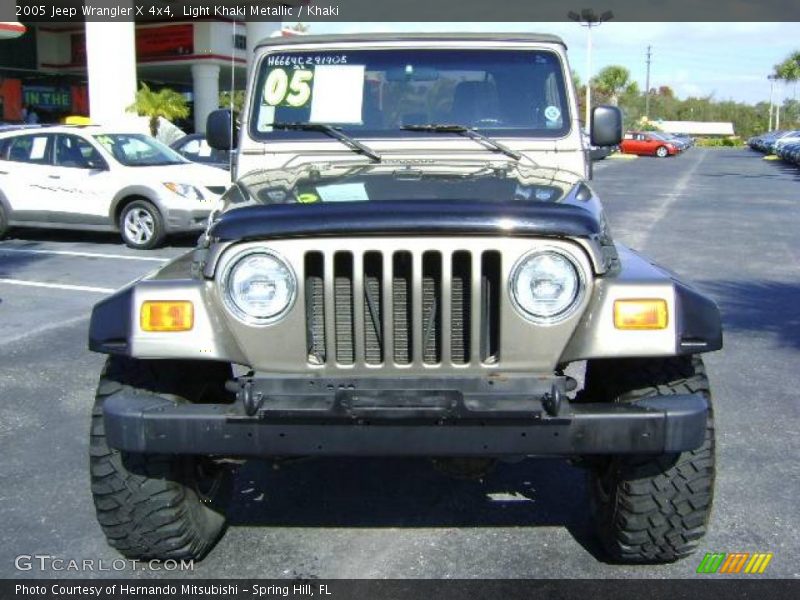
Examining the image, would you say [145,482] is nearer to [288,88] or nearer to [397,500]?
[397,500]

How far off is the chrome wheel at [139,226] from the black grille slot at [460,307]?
942 cm

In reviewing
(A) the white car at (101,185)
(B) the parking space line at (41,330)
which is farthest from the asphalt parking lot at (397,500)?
(A) the white car at (101,185)

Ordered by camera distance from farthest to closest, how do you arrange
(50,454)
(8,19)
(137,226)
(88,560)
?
(8,19) < (137,226) < (50,454) < (88,560)

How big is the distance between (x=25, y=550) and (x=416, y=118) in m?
2.46

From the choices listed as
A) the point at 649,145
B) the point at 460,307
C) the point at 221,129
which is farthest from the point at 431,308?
the point at 649,145

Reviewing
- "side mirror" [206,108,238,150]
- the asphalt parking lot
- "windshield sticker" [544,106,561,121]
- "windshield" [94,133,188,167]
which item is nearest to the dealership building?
"windshield" [94,133,188,167]

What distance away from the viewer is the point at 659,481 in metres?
3.29

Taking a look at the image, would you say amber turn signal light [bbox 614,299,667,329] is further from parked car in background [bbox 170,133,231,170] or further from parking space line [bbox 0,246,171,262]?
parked car in background [bbox 170,133,231,170]

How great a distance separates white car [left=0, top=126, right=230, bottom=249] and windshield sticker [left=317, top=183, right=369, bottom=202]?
28.1 feet

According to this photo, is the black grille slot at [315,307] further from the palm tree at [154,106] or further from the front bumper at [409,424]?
the palm tree at [154,106]

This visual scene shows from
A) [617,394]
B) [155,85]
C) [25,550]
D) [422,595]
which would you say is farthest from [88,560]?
[155,85]

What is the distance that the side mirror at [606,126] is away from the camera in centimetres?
492

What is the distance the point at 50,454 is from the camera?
4.78 meters

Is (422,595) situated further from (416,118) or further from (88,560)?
(416,118)
